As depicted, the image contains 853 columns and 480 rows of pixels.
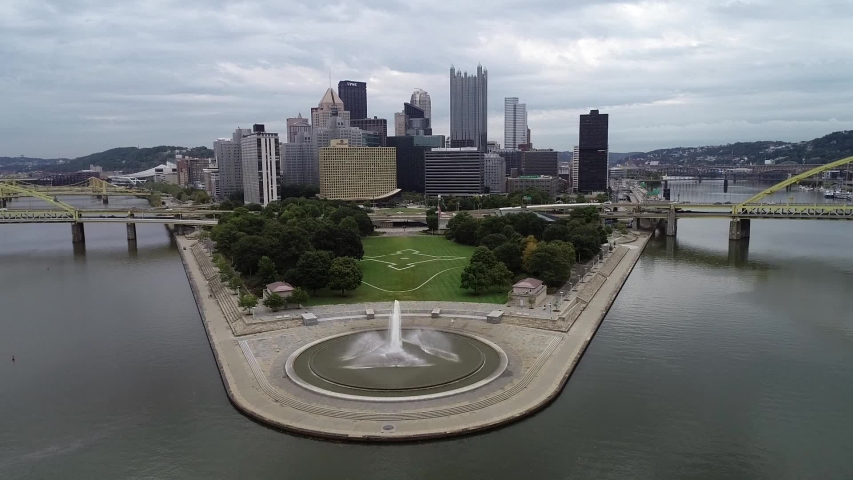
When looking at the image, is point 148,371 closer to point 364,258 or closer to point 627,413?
point 627,413

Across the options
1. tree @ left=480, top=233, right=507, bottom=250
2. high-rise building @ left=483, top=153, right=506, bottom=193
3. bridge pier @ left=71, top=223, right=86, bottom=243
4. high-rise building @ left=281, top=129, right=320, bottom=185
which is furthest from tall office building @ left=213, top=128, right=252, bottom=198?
tree @ left=480, top=233, right=507, bottom=250

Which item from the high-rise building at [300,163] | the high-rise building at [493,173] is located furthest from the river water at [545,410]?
the high-rise building at [493,173]

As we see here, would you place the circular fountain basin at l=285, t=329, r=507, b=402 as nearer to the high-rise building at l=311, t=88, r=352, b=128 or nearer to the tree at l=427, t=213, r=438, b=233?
the tree at l=427, t=213, r=438, b=233

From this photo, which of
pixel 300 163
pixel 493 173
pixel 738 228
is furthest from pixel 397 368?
pixel 493 173

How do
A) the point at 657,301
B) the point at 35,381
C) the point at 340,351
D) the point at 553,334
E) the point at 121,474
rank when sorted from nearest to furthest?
1. the point at 121,474
2. the point at 35,381
3. the point at 340,351
4. the point at 553,334
5. the point at 657,301

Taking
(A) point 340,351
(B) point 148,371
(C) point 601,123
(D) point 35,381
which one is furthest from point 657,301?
(C) point 601,123

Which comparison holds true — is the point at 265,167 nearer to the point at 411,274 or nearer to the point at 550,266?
the point at 411,274
